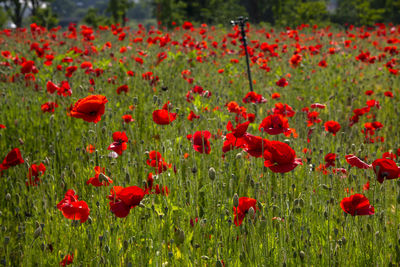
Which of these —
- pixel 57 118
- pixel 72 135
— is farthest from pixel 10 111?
pixel 72 135

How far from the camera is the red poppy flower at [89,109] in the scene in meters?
1.66

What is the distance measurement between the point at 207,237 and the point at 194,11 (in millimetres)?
23851

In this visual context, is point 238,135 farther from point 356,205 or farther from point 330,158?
point 330,158

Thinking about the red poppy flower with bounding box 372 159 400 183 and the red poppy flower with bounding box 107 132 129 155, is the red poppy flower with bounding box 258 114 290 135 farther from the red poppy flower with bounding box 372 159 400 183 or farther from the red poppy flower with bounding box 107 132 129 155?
the red poppy flower with bounding box 107 132 129 155

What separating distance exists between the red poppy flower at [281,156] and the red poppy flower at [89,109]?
851 millimetres

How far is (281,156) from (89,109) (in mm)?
949

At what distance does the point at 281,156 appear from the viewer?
4.55ft

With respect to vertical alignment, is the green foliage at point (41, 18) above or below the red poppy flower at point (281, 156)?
above

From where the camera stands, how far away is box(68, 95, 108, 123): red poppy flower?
1.66m

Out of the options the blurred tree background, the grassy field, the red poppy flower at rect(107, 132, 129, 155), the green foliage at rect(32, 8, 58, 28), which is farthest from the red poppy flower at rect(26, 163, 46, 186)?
the blurred tree background

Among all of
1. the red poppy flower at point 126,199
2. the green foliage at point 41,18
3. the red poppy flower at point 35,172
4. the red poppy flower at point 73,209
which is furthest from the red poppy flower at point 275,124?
the green foliage at point 41,18

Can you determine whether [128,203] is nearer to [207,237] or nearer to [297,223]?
[207,237]

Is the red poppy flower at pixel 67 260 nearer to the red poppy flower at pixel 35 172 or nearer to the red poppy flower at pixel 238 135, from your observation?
the red poppy flower at pixel 35 172

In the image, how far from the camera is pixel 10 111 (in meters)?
3.45
